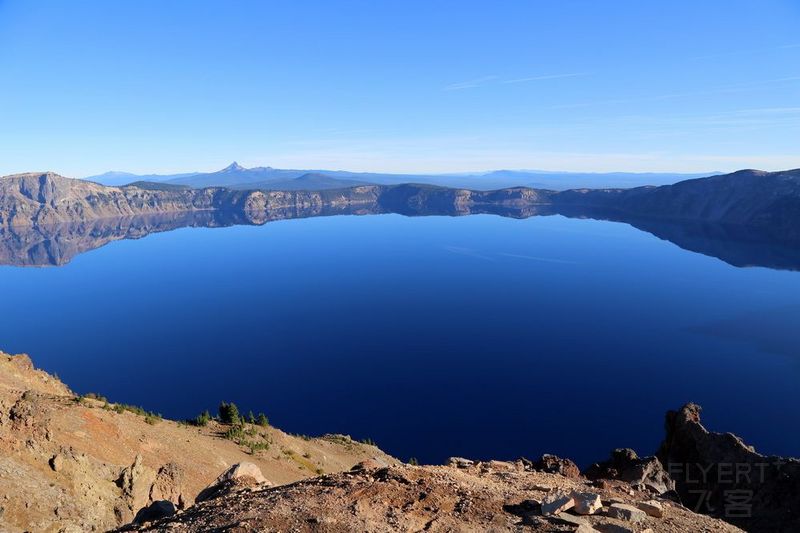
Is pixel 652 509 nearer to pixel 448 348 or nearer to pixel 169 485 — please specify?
pixel 169 485

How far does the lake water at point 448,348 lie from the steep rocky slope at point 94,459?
26780 millimetres

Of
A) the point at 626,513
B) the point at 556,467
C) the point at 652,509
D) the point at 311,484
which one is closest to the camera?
the point at 626,513

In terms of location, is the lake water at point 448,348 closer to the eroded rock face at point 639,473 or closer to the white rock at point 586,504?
the eroded rock face at point 639,473

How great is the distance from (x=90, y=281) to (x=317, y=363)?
10213 centimetres

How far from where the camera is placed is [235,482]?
619 inches

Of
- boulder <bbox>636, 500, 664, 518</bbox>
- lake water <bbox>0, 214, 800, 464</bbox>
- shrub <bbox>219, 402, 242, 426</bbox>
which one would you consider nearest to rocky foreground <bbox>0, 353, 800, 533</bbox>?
boulder <bbox>636, 500, 664, 518</bbox>

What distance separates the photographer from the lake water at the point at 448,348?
54.4 metres

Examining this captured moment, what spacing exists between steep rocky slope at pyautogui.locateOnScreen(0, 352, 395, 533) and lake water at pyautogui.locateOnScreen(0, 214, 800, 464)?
2678 centimetres

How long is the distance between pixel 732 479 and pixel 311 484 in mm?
17846

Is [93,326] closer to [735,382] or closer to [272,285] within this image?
[272,285]

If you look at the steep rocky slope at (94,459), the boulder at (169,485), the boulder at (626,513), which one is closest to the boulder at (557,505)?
the boulder at (626,513)

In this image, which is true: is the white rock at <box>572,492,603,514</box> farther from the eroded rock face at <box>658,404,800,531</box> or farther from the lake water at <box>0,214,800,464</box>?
the lake water at <box>0,214,800,464</box>

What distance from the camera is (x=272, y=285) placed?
128500 mm

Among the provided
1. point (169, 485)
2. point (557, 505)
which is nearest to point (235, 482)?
point (169, 485)
